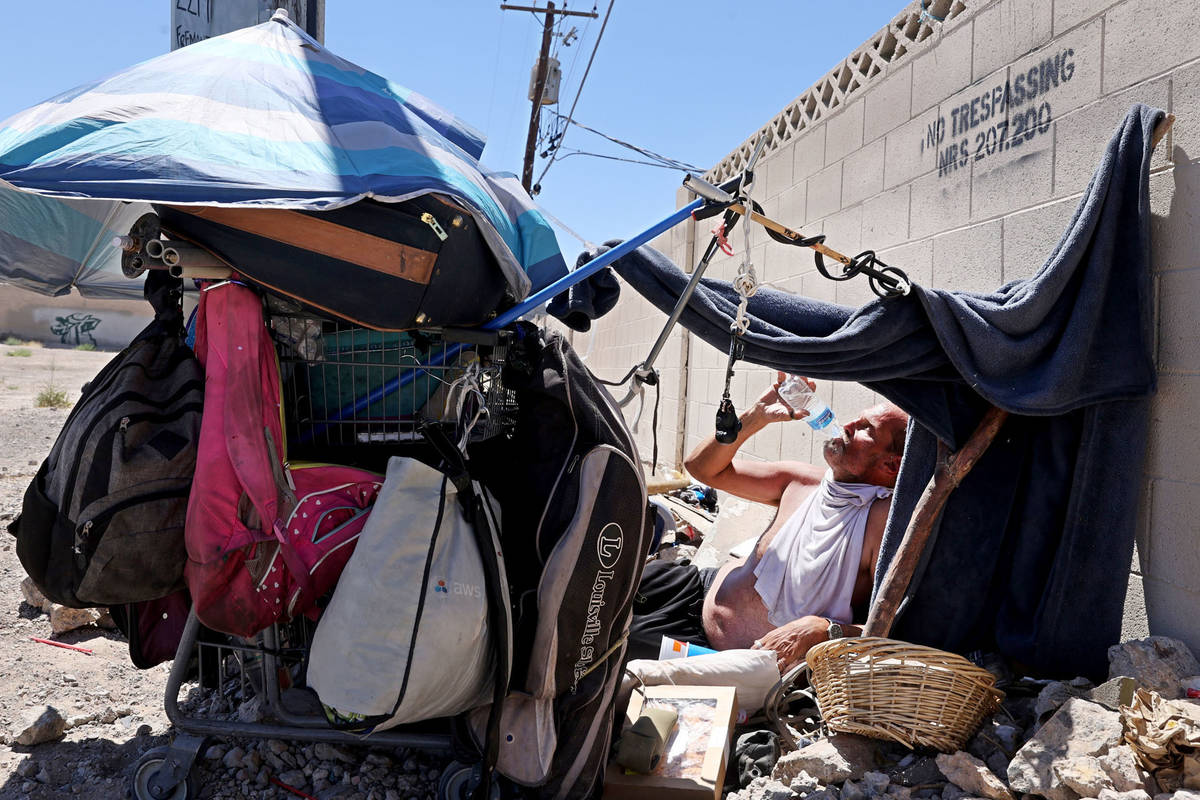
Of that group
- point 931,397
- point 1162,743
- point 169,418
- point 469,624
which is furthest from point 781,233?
point 169,418

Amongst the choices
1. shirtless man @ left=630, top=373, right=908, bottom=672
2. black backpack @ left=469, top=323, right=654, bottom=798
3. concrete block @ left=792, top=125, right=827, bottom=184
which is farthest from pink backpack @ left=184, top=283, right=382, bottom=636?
concrete block @ left=792, top=125, right=827, bottom=184

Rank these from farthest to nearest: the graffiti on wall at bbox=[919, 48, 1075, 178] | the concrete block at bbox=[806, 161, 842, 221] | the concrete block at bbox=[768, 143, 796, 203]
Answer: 1. the concrete block at bbox=[768, 143, 796, 203]
2. the concrete block at bbox=[806, 161, 842, 221]
3. the graffiti on wall at bbox=[919, 48, 1075, 178]

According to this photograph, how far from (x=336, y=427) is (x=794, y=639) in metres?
1.59

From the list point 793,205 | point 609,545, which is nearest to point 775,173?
point 793,205

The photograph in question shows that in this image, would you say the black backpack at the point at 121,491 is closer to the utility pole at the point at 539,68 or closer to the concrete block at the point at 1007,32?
the concrete block at the point at 1007,32

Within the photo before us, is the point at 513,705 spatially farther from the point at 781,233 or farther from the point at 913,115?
the point at 913,115

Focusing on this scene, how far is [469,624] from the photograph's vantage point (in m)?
1.86

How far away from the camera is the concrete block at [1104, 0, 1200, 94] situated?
83.2 inches

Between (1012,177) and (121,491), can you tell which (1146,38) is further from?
(121,491)

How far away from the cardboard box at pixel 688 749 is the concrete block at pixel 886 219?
2.04 m

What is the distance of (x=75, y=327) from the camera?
30188mm

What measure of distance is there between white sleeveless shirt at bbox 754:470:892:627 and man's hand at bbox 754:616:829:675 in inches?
5.3

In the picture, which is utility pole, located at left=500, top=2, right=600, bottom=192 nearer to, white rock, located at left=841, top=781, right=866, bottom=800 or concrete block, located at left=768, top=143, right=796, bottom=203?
concrete block, located at left=768, top=143, right=796, bottom=203

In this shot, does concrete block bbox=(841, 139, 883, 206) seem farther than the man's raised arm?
Yes
